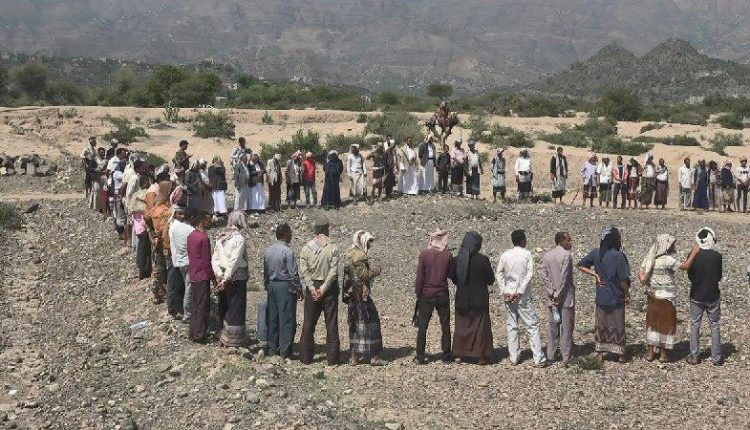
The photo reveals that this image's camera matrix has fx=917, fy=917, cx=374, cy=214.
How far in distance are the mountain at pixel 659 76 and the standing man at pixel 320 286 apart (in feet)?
270

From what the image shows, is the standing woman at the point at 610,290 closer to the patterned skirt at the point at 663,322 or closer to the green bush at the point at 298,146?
the patterned skirt at the point at 663,322

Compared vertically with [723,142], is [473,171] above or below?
below

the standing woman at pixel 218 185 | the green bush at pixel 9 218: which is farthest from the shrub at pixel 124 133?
the standing woman at pixel 218 185

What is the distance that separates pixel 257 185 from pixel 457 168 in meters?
4.64

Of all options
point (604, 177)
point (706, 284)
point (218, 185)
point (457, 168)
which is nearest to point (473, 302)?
point (706, 284)


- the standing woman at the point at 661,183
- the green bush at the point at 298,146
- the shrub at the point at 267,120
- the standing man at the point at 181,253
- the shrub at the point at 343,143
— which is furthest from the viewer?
the shrub at the point at 267,120

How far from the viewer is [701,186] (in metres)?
21.4

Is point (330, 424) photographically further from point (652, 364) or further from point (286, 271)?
point (652, 364)

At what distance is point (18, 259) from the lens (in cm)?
1728

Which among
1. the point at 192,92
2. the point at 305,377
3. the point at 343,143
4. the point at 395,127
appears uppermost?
the point at 192,92

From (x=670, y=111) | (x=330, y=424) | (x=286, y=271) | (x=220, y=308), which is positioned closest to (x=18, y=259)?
(x=220, y=308)

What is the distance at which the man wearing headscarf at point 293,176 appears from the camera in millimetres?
19422

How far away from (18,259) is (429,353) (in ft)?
32.7

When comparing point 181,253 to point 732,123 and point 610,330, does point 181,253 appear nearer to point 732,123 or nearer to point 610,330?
point 610,330
